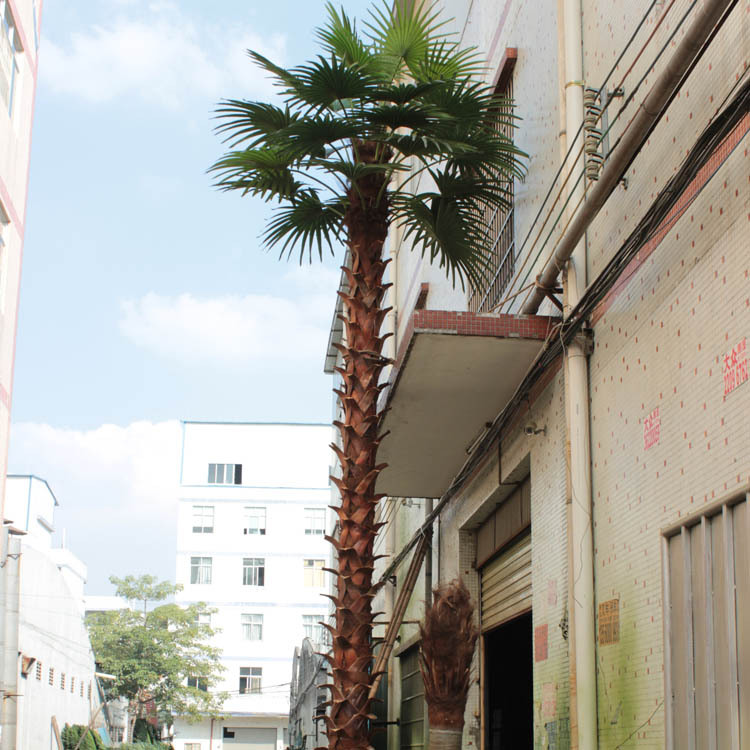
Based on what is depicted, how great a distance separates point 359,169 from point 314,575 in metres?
54.9

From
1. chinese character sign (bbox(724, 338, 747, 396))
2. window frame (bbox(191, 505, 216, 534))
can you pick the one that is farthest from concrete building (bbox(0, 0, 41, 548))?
window frame (bbox(191, 505, 216, 534))

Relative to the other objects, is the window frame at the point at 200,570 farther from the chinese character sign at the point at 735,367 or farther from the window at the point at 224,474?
the chinese character sign at the point at 735,367

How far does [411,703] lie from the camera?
53.8 feet

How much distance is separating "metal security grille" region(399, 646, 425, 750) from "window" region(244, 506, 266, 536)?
150 feet

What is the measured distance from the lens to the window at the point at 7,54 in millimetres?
18359

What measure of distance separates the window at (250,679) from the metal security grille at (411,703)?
145 ft

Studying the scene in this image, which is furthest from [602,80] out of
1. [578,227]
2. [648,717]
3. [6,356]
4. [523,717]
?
[6,356]

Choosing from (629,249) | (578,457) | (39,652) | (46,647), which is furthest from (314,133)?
(46,647)

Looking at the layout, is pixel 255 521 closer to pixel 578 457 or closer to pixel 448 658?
pixel 448 658

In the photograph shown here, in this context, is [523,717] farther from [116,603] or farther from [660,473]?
[116,603]

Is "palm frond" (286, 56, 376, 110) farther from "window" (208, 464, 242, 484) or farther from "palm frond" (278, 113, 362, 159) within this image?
"window" (208, 464, 242, 484)

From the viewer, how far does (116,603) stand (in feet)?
293

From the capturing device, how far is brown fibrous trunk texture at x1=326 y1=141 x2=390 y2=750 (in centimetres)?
816

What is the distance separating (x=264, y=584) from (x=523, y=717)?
50.4 metres
